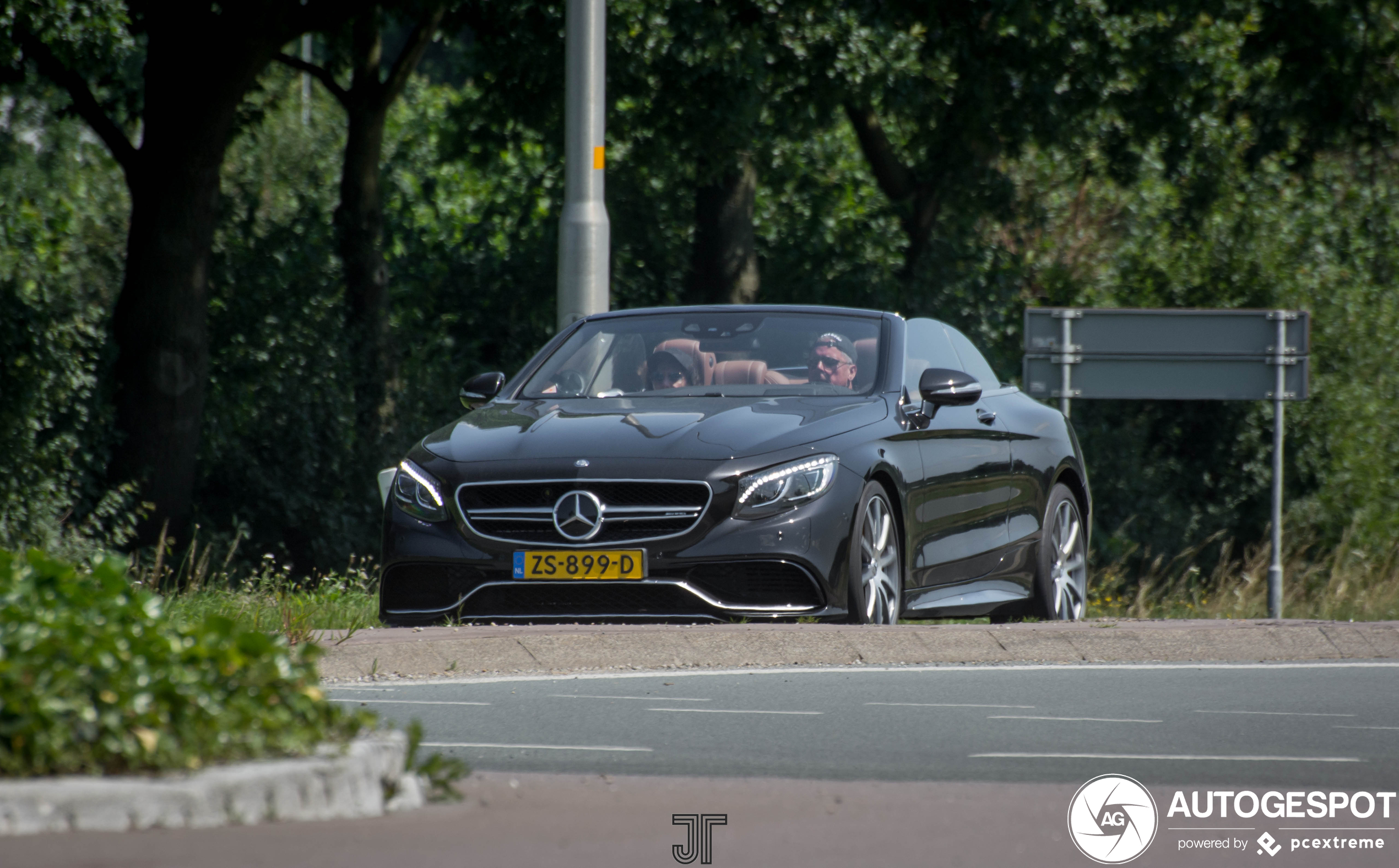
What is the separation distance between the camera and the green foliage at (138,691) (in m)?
4.39

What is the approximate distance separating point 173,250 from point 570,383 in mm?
Result: 7446

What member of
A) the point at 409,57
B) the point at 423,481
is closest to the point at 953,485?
the point at 423,481

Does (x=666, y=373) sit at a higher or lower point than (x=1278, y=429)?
higher

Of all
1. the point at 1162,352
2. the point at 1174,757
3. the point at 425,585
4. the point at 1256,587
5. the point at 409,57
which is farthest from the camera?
the point at 1256,587

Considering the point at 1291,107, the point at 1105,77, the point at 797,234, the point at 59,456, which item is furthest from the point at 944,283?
the point at 59,456

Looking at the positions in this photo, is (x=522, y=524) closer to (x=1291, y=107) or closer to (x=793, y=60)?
(x=793, y=60)

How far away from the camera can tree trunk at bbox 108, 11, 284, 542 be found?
1605 cm

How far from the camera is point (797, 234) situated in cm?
2577

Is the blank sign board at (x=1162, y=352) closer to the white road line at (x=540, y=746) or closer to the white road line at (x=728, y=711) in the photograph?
the white road line at (x=728, y=711)

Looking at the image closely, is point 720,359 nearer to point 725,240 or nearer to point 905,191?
point 725,240

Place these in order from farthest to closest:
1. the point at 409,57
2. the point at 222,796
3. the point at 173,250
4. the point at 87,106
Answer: the point at 409,57
the point at 87,106
the point at 173,250
the point at 222,796

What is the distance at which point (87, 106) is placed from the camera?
55.3ft

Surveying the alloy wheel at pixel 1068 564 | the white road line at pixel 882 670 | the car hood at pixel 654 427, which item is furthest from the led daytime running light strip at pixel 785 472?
the alloy wheel at pixel 1068 564

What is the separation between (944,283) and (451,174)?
1264 cm
